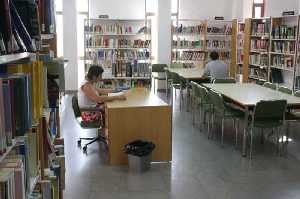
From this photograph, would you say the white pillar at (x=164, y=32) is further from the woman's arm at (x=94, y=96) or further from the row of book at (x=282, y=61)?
the woman's arm at (x=94, y=96)

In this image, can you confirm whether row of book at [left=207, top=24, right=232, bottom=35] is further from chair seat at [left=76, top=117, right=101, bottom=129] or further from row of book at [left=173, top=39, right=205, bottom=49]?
chair seat at [left=76, top=117, right=101, bottom=129]

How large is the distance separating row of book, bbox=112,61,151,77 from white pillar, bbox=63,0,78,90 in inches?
47.8

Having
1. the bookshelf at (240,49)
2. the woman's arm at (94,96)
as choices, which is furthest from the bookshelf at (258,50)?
the woman's arm at (94,96)

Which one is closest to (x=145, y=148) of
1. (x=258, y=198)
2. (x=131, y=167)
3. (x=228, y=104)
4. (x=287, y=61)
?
(x=131, y=167)

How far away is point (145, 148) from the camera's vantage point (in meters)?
4.57

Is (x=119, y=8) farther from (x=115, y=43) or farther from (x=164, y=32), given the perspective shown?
→ (x=164, y=32)

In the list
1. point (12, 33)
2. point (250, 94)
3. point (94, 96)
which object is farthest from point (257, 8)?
point (12, 33)

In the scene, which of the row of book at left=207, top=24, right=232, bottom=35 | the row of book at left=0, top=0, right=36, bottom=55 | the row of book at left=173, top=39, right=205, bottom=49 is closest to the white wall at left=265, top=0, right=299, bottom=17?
the row of book at left=207, top=24, right=232, bottom=35

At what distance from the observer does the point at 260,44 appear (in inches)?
370

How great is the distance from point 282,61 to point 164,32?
3358 millimetres

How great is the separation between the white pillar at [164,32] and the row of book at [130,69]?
2.69 ft

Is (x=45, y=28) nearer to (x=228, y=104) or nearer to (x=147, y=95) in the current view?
(x=147, y=95)

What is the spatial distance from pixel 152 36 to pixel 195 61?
1446mm

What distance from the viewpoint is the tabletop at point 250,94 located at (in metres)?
5.10
